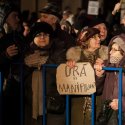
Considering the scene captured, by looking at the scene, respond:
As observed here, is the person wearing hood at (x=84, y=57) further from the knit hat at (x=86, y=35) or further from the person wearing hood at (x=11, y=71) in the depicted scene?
the person wearing hood at (x=11, y=71)

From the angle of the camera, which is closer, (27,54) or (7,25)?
(27,54)

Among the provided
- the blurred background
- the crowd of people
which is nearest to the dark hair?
the crowd of people

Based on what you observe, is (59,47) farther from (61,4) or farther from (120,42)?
(61,4)

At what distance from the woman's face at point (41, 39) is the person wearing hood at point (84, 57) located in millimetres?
350

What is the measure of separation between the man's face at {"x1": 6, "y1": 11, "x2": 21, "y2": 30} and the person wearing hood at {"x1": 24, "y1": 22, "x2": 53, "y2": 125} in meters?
0.80

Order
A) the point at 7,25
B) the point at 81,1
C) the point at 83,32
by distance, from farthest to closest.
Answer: the point at 81,1
the point at 7,25
the point at 83,32

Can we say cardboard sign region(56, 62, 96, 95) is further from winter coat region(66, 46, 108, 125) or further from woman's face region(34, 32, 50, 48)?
woman's face region(34, 32, 50, 48)

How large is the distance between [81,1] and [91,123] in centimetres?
1844

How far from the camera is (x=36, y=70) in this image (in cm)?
639

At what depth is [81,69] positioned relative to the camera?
6.08 m

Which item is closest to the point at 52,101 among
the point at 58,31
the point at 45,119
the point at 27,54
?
the point at 45,119

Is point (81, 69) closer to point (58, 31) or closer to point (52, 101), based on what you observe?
point (52, 101)

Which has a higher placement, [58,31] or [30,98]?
[58,31]

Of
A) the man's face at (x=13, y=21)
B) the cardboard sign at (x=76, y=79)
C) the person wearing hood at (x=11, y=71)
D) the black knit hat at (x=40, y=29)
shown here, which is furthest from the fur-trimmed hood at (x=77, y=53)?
the man's face at (x=13, y=21)
